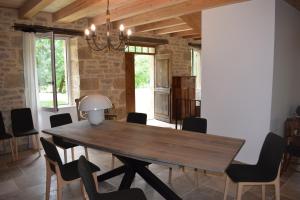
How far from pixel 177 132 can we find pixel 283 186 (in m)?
1.58

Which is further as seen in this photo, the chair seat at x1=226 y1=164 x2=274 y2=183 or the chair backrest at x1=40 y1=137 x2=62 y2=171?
the chair backrest at x1=40 y1=137 x2=62 y2=171

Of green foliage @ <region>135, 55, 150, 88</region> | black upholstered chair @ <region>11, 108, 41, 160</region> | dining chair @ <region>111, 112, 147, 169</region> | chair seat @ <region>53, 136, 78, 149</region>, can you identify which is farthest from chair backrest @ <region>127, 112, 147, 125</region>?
green foliage @ <region>135, 55, 150, 88</region>

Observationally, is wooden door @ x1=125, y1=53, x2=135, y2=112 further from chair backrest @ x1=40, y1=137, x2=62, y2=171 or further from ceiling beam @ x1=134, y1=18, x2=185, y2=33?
chair backrest @ x1=40, y1=137, x2=62, y2=171

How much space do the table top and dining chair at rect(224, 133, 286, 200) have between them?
27 centimetres

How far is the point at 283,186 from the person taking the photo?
3197mm

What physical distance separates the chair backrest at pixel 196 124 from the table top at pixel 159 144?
1.23 feet

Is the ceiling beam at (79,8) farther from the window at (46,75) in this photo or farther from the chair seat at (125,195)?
the chair seat at (125,195)

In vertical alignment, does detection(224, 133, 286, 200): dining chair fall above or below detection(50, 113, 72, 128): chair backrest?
below

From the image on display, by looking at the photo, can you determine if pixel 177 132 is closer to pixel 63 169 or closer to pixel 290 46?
pixel 63 169

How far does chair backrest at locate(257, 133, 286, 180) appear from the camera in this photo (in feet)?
7.44

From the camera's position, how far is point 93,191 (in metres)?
1.76

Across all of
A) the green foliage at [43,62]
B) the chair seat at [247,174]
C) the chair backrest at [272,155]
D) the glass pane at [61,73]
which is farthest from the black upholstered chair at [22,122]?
the chair backrest at [272,155]

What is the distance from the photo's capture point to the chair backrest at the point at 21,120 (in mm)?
4516

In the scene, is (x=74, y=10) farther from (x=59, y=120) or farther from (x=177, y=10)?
(x=59, y=120)
